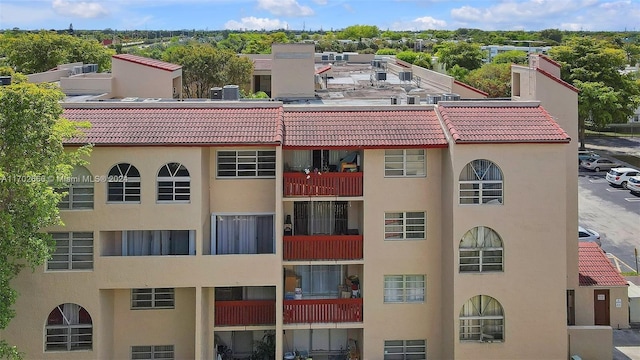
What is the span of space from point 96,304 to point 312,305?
7162 mm

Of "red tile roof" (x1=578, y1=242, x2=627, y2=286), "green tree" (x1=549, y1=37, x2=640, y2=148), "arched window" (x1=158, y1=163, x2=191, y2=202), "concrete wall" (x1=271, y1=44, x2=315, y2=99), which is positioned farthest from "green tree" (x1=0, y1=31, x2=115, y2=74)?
"red tile roof" (x1=578, y1=242, x2=627, y2=286)

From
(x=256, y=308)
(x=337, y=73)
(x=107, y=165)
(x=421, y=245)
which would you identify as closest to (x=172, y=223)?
(x=107, y=165)

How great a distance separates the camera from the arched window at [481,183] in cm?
2200

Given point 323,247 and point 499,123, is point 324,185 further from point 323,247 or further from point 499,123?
point 499,123

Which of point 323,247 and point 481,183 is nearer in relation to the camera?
point 481,183

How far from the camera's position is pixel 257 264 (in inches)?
859

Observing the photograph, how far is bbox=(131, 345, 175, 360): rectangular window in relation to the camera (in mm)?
22969

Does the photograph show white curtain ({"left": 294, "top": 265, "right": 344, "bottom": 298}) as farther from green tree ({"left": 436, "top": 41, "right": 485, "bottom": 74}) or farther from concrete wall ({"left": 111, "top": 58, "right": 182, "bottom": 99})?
green tree ({"left": 436, "top": 41, "right": 485, "bottom": 74})

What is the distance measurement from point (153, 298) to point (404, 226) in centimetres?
908

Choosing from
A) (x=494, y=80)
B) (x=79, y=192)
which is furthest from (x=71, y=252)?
(x=494, y=80)

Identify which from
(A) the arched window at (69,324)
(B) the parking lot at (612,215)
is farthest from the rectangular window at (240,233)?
(B) the parking lot at (612,215)

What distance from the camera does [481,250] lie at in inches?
866

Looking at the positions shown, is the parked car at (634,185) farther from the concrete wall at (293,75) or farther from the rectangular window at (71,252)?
the rectangular window at (71,252)

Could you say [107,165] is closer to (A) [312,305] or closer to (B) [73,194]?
(B) [73,194]
